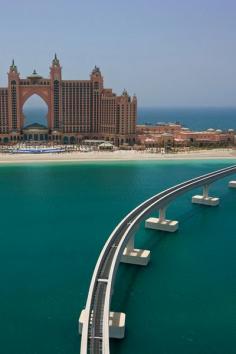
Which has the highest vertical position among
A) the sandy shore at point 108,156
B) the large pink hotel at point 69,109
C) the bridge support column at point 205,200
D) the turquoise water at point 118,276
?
the large pink hotel at point 69,109

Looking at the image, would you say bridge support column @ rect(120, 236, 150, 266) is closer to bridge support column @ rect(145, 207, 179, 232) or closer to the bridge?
the bridge

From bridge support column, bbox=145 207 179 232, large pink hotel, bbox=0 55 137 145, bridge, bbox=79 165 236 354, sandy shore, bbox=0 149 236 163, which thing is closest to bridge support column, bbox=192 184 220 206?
bridge, bbox=79 165 236 354

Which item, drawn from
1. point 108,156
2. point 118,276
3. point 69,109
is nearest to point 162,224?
point 118,276

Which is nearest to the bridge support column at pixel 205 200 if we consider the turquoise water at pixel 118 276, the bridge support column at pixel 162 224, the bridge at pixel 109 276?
the turquoise water at pixel 118 276

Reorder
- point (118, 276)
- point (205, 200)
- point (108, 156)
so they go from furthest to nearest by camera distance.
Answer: point (108, 156)
point (205, 200)
point (118, 276)

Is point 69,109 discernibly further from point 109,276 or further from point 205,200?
point 109,276

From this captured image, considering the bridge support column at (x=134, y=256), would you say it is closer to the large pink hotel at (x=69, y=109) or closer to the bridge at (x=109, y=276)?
the bridge at (x=109, y=276)

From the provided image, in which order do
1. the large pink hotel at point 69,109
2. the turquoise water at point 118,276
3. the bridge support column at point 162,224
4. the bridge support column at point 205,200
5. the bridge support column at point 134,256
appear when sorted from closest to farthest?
the turquoise water at point 118,276
the bridge support column at point 134,256
the bridge support column at point 162,224
the bridge support column at point 205,200
the large pink hotel at point 69,109
